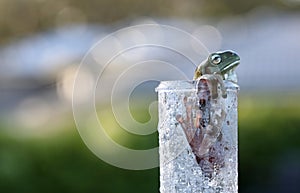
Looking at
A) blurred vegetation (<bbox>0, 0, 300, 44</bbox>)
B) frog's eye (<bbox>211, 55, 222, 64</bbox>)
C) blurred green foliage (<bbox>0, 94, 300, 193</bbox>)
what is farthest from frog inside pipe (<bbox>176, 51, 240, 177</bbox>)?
blurred vegetation (<bbox>0, 0, 300, 44</bbox>)

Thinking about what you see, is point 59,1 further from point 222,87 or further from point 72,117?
point 222,87

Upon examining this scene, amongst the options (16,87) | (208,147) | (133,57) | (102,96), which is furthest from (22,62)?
(208,147)

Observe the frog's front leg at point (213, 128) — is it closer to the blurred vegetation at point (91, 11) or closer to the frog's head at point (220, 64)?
the frog's head at point (220, 64)

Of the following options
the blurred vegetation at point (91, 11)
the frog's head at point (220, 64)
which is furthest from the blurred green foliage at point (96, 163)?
the blurred vegetation at point (91, 11)

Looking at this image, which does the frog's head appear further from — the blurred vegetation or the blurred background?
the blurred vegetation

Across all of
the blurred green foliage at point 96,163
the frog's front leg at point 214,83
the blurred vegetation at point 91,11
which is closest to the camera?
the frog's front leg at point 214,83

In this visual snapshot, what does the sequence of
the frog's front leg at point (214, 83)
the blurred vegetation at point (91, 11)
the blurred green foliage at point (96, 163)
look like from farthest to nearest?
the blurred vegetation at point (91, 11)
the blurred green foliage at point (96, 163)
the frog's front leg at point (214, 83)
